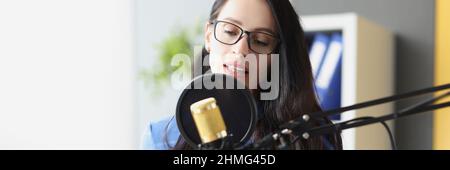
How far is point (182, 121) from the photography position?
676 mm

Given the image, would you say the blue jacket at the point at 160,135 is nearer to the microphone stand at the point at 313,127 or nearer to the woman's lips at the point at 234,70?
the woman's lips at the point at 234,70

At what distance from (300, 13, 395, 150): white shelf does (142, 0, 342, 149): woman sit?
3.36ft

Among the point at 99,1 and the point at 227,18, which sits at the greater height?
the point at 99,1

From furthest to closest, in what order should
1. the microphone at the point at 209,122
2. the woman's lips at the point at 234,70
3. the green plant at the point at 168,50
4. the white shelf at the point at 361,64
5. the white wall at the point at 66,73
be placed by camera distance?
the green plant at the point at 168,50 → the white wall at the point at 66,73 → the white shelf at the point at 361,64 → the woman's lips at the point at 234,70 → the microphone at the point at 209,122

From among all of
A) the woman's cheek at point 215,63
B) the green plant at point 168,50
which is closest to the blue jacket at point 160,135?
the woman's cheek at point 215,63

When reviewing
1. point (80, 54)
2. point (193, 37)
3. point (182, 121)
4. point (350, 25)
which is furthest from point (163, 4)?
point (182, 121)

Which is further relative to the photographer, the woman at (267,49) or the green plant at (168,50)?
the green plant at (168,50)

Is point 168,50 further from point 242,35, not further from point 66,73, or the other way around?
point 242,35

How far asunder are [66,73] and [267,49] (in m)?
1.85

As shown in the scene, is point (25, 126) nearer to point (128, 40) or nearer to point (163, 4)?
point (128, 40)

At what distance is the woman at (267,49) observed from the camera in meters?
0.86

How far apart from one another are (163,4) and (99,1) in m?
0.41

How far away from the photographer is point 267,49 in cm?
87

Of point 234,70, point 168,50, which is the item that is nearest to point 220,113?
point 234,70
